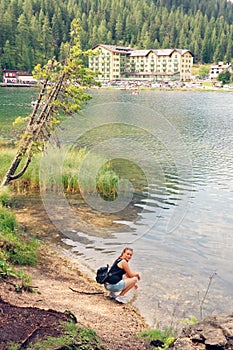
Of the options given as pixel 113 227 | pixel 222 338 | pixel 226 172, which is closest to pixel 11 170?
pixel 113 227

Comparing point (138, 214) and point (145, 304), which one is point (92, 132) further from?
point (145, 304)

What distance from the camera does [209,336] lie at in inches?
285

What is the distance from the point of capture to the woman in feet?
37.4

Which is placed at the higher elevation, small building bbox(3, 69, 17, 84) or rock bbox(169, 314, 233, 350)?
rock bbox(169, 314, 233, 350)

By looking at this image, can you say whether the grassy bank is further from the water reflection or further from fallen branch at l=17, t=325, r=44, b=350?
the water reflection

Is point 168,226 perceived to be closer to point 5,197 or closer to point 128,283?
point 128,283

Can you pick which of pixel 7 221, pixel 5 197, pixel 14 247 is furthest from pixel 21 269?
pixel 5 197

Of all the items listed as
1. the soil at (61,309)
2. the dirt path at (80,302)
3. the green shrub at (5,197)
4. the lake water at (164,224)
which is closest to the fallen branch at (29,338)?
the soil at (61,309)

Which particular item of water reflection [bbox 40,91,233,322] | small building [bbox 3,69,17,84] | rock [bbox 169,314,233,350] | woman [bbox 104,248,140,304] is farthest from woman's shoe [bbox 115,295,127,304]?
small building [bbox 3,69,17,84]

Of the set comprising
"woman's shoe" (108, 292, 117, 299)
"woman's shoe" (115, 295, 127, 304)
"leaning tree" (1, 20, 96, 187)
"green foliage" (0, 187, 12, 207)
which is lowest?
"woman's shoe" (115, 295, 127, 304)

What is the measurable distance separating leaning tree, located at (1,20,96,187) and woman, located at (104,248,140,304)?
687 cm

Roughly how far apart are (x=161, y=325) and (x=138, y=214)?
907 cm

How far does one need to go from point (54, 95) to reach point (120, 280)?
8.70 m

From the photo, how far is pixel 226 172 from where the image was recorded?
2916 centimetres
